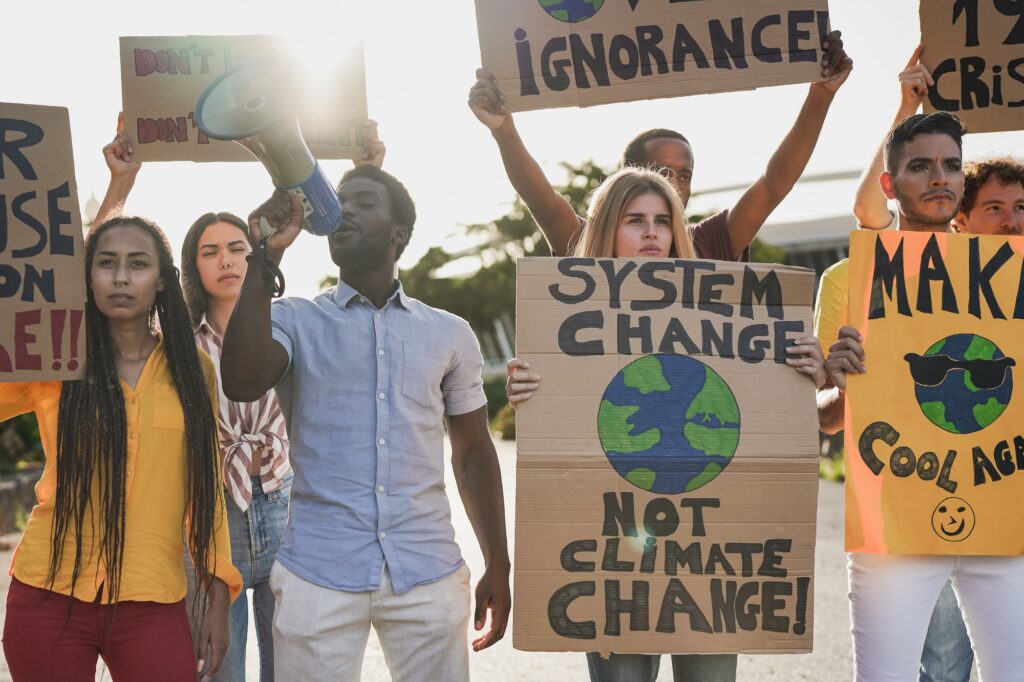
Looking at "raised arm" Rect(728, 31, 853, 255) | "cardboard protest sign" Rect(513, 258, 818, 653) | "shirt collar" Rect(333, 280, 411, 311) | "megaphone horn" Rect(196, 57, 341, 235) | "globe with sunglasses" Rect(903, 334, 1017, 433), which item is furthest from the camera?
"raised arm" Rect(728, 31, 853, 255)

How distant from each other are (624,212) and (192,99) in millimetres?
1700

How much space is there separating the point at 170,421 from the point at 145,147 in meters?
1.31

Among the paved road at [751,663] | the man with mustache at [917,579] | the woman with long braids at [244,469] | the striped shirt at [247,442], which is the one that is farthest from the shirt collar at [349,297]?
the paved road at [751,663]

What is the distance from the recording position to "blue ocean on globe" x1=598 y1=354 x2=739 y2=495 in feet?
10.4

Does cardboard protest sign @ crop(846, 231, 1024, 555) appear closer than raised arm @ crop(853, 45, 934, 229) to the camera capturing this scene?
Yes

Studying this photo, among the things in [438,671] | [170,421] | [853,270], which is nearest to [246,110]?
[170,421]

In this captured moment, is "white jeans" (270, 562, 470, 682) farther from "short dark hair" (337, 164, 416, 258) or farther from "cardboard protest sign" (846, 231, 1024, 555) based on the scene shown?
"cardboard protest sign" (846, 231, 1024, 555)

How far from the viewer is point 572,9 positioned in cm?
371

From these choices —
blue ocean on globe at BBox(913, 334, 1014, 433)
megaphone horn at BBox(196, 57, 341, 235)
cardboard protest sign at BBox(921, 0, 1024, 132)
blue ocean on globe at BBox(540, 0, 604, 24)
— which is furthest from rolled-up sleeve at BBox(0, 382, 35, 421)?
cardboard protest sign at BBox(921, 0, 1024, 132)

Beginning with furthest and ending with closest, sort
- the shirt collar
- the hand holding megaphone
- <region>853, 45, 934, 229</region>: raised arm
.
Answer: <region>853, 45, 934, 229</region>: raised arm → the shirt collar → the hand holding megaphone

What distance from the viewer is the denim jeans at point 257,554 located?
3.94 metres

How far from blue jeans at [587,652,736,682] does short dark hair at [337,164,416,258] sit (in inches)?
51.4

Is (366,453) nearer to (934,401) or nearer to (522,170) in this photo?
(522,170)

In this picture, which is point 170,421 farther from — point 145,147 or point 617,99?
point 617,99
